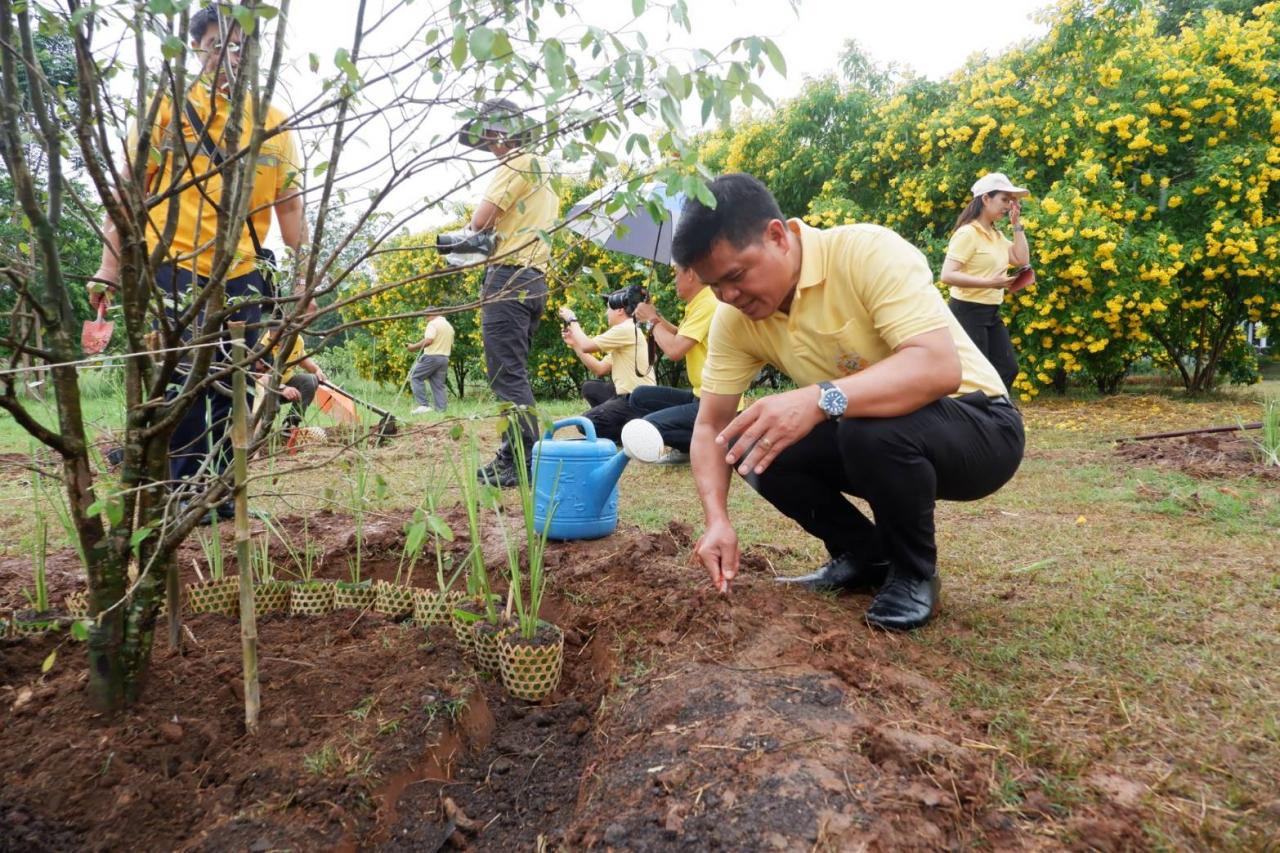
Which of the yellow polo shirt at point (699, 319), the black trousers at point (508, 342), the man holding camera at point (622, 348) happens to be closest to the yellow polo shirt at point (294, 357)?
the black trousers at point (508, 342)

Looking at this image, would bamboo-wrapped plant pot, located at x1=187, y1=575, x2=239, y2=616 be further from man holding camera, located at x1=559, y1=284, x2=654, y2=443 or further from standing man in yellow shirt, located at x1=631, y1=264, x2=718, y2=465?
man holding camera, located at x1=559, y1=284, x2=654, y2=443

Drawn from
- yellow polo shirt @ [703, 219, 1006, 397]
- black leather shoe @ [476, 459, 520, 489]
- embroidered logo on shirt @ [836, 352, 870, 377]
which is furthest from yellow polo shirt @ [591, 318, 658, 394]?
embroidered logo on shirt @ [836, 352, 870, 377]

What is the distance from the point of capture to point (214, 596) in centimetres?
197

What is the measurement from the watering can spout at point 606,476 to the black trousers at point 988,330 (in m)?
3.10

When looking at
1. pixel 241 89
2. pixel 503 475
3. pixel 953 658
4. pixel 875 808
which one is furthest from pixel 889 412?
pixel 503 475

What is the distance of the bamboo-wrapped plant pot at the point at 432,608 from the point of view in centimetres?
196

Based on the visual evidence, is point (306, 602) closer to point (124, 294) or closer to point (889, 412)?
point (124, 294)

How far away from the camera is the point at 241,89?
125cm

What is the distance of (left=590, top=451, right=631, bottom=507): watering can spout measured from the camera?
8.28ft

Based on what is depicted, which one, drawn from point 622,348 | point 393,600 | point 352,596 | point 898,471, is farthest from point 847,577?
point 622,348

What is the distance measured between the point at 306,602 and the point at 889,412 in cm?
154

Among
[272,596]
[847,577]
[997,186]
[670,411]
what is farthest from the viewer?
[997,186]

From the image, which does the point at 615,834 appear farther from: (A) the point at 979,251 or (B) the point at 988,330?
(B) the point at 988,330

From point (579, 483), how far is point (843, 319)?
117 cm
